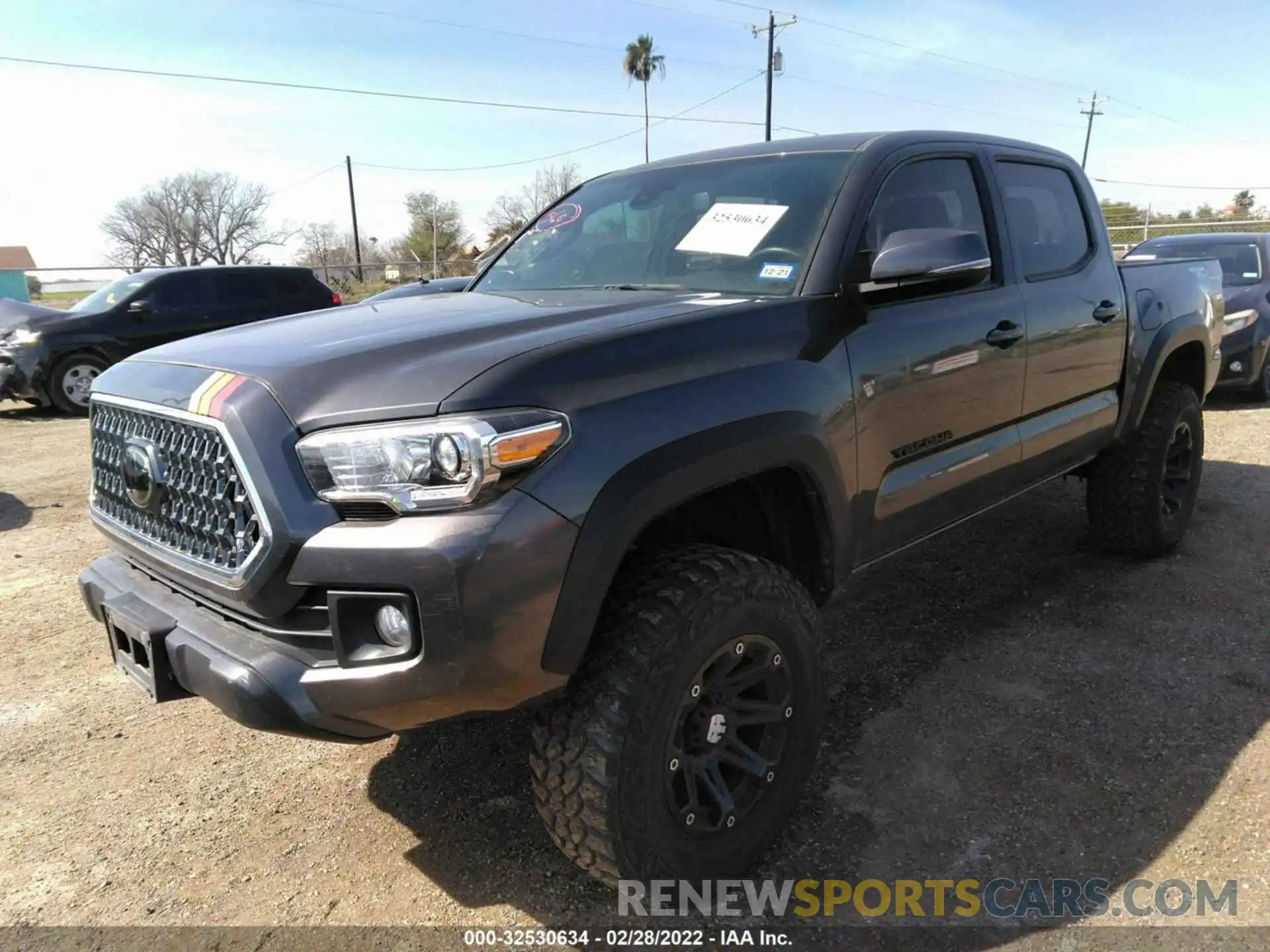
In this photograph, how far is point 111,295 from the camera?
10617 mm

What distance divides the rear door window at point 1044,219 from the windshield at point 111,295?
399 inches

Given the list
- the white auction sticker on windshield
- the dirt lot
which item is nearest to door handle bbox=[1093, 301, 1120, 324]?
the dirt lot

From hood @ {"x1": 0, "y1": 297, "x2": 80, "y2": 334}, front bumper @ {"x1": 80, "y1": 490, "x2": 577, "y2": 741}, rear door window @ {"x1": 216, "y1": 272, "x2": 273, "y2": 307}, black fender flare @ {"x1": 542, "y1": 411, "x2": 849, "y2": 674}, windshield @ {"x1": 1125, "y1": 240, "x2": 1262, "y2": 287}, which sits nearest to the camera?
front bumper @ {"x1": 80, "y1": 490, "x2": 577, "y2": 741}

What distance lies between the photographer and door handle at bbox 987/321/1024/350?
3.16 metres

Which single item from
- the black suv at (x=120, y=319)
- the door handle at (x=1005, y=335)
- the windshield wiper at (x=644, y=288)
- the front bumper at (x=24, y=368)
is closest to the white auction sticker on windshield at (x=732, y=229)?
the windshield wiper at (x=644, y=288)

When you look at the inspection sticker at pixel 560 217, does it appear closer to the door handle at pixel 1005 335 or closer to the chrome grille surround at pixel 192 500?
the door handle at pixel 1005 335

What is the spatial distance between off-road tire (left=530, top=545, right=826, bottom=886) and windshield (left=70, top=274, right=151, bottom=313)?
1043 cm

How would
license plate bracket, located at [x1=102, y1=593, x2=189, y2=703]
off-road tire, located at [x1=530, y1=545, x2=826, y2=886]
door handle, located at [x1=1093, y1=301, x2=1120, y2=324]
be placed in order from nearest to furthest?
off-road tire, located at [x1=530, y1=545, x2=826, y2=886]
license plate bracket, located at [x1=102, y1=593, x2=189, y2=703]
door handle, located at [x1=1093, y1=301, x2=1120, y2=324]

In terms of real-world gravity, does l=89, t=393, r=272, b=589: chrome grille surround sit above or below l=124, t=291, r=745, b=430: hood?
below

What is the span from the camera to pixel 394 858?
254 centimetres

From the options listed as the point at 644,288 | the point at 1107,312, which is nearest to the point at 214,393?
the point at 644,288

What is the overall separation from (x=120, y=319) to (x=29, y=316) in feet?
2.99

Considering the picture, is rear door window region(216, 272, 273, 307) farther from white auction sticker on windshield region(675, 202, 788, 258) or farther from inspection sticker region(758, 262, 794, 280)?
inspection sticker region(758, 262, 794, 280)

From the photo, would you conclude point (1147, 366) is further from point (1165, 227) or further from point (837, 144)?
point (1165, 227)
